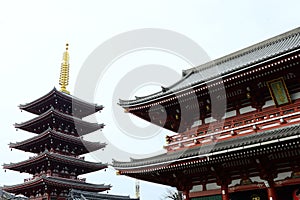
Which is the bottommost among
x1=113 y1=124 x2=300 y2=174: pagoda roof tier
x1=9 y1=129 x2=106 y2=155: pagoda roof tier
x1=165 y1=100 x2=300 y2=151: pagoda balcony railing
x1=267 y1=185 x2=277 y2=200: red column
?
x1=267 y1=185 x2=277 y2=200: red column

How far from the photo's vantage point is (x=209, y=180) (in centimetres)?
1409

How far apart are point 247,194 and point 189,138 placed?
380 cm

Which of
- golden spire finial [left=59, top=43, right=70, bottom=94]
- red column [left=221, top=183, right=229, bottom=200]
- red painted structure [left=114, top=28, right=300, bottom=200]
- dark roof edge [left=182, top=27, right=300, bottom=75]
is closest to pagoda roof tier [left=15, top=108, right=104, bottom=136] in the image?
golden spire finial [left=59, top=43, right=70, bottom=94]

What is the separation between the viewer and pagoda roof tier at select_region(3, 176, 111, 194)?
87.2ft

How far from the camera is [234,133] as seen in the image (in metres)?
13.4

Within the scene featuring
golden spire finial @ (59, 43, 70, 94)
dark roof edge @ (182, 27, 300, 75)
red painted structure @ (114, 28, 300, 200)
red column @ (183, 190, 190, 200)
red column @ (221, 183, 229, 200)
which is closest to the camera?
red painted structure @ (114, 28, 300, 200)

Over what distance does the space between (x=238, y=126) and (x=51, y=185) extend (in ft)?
A: 66.5

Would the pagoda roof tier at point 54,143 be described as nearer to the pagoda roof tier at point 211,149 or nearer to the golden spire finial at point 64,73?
the golden spire finial at point 64,73

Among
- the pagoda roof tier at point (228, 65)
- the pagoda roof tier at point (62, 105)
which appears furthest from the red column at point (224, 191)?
the pagoda roof tier at point (62, 105)

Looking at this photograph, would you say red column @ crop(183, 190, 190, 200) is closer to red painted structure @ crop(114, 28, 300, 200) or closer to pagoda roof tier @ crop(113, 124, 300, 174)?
red painted structure @ crop(114, 28, 300, 200)

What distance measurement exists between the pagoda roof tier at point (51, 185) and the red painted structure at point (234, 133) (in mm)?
14156

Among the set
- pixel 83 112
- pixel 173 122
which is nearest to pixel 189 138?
pixel 173 122

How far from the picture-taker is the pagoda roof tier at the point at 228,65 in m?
12.8

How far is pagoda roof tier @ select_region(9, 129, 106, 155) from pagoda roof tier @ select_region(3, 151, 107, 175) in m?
1.86
